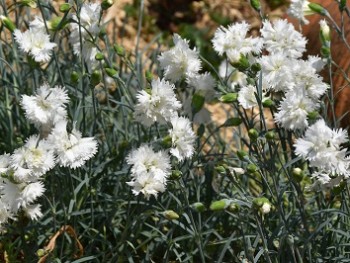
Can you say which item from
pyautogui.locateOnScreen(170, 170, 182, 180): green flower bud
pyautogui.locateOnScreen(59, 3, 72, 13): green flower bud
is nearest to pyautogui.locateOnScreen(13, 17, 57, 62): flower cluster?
pyautogui.locateOnScreen(59, 3, 72, 13): green flower bud

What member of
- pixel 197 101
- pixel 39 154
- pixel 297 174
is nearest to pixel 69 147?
pixel 39 154

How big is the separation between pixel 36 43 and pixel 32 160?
1.42 ft

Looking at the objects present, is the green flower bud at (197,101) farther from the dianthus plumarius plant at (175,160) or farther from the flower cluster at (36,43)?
the flower cluster at (36,43)

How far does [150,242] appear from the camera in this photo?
8.86 feet

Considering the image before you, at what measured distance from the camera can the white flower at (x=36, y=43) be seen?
2.42 metres

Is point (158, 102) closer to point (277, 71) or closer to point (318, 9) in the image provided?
point (277, 71)

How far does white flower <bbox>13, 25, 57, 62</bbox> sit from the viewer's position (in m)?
2.42

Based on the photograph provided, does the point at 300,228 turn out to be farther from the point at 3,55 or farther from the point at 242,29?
the point at 3,55

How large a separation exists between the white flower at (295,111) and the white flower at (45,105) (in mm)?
589

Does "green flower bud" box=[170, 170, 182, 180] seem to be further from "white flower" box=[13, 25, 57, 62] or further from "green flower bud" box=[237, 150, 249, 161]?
"white flower" box=[13, 25, 57, 62]

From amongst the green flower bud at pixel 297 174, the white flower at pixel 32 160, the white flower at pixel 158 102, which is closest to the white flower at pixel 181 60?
the white flower at pixel 158 102

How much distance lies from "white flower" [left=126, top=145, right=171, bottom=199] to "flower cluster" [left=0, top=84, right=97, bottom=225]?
13 centimetres

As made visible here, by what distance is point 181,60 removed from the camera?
7.54 feet

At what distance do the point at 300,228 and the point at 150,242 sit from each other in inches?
20.4
